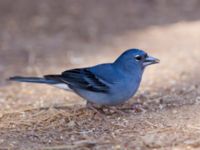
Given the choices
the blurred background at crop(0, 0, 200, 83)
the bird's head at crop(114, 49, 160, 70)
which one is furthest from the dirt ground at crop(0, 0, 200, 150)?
the bird's head at crop(114, 49, 160, 70)

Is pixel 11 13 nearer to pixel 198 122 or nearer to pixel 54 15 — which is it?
pixel 54 15

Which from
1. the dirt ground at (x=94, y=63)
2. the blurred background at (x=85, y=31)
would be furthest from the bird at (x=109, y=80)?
the blurred background at (x=85, y=31)

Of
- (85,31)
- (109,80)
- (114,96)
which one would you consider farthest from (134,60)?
(85,31)

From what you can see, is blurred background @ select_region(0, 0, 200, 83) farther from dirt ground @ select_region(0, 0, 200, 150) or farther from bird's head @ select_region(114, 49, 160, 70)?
bird's head @ select_region(114, 49, 160, 70)

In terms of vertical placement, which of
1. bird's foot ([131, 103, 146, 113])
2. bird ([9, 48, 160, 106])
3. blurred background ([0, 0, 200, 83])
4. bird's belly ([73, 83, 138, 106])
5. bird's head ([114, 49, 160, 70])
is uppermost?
blurred background ([0, 0, 200, 83])

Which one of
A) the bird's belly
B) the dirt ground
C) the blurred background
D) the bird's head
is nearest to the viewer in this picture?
the dirt ground

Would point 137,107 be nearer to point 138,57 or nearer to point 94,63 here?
point 138,57

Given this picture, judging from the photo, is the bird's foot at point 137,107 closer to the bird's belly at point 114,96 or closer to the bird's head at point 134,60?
the bird's belly at point 114,96

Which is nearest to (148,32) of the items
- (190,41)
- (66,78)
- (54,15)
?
(190,41)
